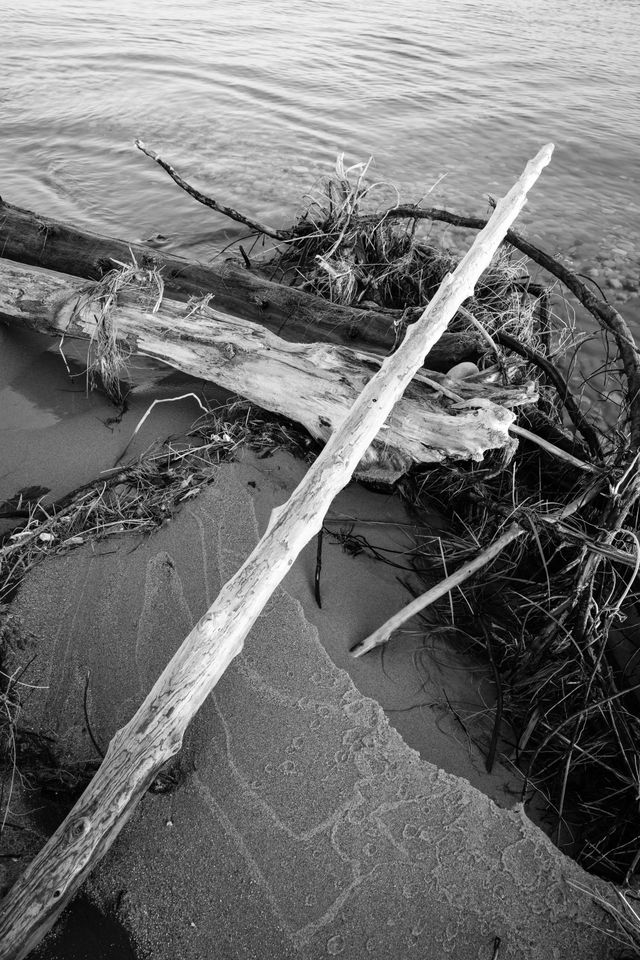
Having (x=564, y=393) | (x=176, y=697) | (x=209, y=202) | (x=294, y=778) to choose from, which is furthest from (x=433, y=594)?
(x=209, y=202)

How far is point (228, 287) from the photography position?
398cm

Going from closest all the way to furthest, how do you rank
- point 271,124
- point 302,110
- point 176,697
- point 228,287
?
point 176,697 → point 228,287 → point 271,124 → point 302,110

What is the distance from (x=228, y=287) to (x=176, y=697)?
290 centimetres

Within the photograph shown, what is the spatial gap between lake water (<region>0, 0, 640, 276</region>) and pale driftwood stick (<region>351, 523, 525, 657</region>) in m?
4.47

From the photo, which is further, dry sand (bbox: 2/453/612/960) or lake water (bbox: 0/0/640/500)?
lake water (bbox: 0/0/640/500)

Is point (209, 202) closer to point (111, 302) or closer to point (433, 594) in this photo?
point (111, 302)

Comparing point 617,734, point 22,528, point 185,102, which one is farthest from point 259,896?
point 185,102

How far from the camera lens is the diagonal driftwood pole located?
1599 mm

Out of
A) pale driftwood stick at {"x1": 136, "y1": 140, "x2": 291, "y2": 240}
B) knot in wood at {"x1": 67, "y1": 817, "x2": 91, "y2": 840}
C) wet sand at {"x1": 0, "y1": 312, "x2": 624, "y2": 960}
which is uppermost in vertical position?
pale driftwood stick at {"x1": 136, "y1": 140, "x2": 291, "y2": 240}

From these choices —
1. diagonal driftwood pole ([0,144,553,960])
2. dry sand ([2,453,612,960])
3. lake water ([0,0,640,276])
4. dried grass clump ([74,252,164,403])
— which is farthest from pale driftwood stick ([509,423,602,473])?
lake water ([0,0,640,276])

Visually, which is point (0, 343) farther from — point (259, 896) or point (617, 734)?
point (617, 734)

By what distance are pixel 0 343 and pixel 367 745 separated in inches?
139

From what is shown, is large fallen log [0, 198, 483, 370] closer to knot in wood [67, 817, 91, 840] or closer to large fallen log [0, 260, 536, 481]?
large fallen log [0, 260, 536, 481]

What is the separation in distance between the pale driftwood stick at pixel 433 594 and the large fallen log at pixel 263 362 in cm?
40
